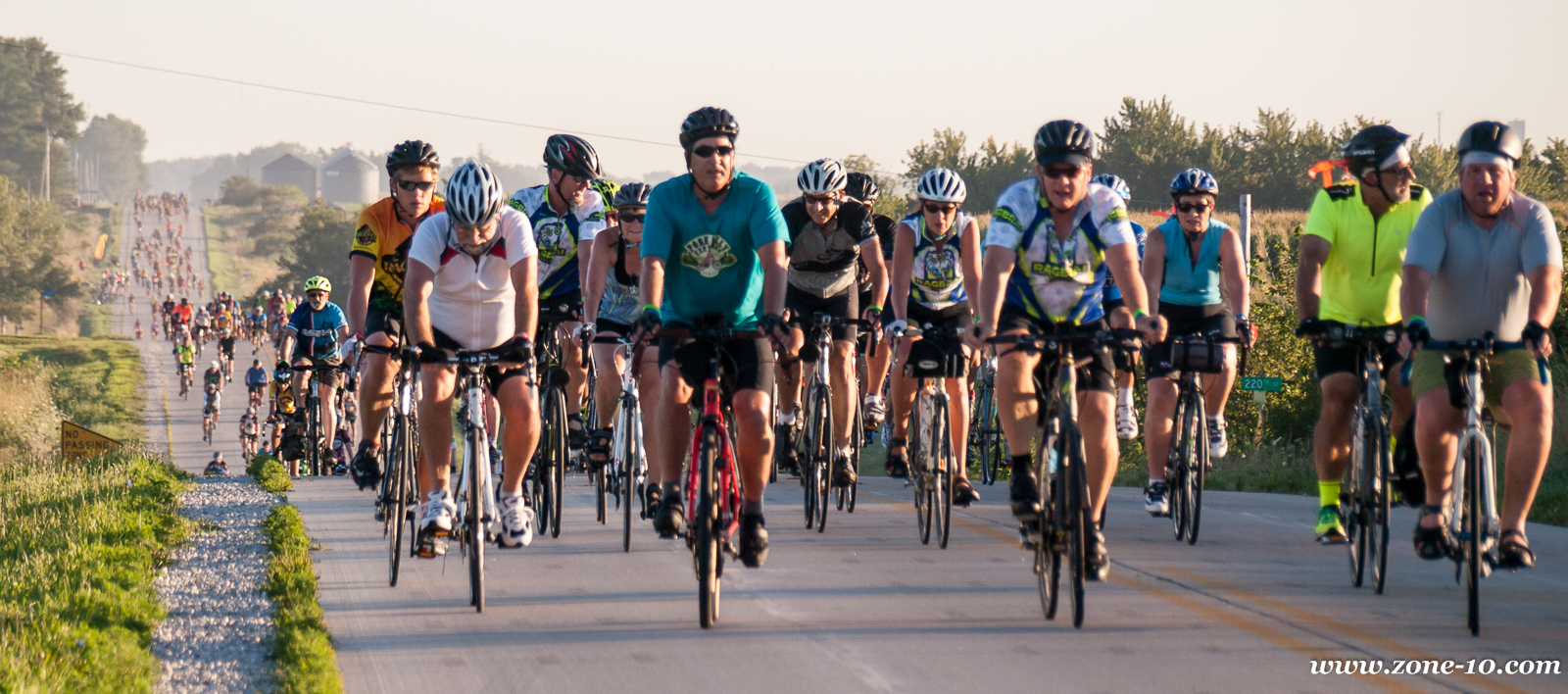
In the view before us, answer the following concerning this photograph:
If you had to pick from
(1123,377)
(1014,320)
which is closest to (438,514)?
(1014,320)

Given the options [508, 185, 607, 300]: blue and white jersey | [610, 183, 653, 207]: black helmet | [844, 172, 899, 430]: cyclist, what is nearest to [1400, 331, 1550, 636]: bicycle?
[844, 172, 899, 430]: cyclist

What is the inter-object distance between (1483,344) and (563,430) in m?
5.49

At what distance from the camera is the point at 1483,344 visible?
6609mm

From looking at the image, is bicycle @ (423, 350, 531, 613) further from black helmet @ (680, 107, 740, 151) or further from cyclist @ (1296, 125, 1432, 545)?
cyclist @ (1296, 125, 1432, 545)

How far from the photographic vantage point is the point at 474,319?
25.1 ft

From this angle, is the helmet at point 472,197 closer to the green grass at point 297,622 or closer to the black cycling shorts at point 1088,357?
the green grass at point 297,622

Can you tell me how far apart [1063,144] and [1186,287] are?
3351mm

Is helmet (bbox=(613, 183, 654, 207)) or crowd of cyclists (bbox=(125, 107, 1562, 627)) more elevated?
helmet (bbox=(613, 183, 654, 207))

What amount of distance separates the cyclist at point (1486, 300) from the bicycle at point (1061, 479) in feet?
4.81

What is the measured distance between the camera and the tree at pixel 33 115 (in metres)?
163

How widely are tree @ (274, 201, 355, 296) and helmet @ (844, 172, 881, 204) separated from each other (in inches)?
3982

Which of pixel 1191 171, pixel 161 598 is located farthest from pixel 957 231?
pixel 161 598

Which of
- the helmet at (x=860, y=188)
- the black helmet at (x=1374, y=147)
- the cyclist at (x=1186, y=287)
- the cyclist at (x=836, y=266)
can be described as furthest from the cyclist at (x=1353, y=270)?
the helmet at (x=860, y=188)

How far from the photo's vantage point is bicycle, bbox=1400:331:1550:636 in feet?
21.0
